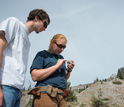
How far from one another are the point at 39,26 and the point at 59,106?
4.75ft

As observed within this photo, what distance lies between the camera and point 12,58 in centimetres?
160

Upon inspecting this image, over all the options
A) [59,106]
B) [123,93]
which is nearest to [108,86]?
[123,93]

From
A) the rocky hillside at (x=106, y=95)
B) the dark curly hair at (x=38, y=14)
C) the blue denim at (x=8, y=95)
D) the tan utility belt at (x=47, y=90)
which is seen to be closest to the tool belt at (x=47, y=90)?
the tan utility belt at (x=47, y=90)

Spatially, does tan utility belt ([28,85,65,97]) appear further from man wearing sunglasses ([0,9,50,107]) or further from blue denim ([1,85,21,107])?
Result: blue denim ([1,85,21,107])

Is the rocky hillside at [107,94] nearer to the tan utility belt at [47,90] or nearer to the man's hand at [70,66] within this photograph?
the man's hand at [70,66]

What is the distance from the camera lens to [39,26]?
204 centimetres

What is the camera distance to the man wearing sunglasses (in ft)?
4.81

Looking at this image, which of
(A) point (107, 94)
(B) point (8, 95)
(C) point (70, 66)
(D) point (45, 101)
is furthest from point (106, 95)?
(B) point (8, 95)

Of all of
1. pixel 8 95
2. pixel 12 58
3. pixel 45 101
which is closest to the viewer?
pixel 8 95

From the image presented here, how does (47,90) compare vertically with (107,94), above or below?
above

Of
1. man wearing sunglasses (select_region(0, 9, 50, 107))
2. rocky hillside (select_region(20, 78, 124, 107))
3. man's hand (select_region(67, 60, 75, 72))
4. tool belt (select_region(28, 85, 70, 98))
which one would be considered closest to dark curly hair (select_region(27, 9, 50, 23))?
man wearing sunglasses (select_region(0, 9, 50, 107))

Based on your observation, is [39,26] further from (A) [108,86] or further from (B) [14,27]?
(A) [108,86]

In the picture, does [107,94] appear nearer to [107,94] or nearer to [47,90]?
[107,94]

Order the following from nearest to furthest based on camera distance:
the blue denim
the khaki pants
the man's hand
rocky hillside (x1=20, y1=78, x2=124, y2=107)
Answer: the blue denim < the khaki pants < the man's hand < rocky hillside (x1=20, y1=78, x2=124, y2=107)
